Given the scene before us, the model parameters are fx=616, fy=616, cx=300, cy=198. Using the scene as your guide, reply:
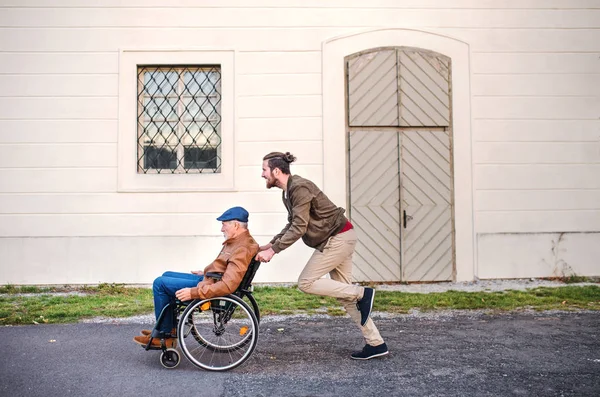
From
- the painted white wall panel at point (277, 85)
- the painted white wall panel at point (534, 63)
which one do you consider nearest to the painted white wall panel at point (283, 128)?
the painted white wall panel at point (277, 85)

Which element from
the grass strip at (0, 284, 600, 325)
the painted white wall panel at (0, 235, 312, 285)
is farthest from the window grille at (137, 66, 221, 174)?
the grass strip at (0, 284, 600, 325)

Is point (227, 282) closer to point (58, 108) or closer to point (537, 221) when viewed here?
point (58, 108)

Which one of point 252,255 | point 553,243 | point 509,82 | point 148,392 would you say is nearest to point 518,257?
point 553,243

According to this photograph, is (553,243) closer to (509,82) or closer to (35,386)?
(509,82)

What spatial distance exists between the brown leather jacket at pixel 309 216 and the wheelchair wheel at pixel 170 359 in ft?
Answer: 3.65

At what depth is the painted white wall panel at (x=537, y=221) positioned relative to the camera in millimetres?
9141

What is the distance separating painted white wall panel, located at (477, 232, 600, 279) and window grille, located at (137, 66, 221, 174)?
4246 millimetres

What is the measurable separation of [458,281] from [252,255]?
5.21 metres

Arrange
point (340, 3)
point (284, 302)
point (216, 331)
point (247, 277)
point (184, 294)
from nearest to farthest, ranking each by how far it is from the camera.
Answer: point (184, 294) < point (247, 277) < point (216, 331) < point (284, 302) < point (340, 3)

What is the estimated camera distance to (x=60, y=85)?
899 cm

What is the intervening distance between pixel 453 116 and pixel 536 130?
1275mm

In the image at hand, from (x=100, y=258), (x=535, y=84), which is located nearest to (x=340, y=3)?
(x=535, y=84)

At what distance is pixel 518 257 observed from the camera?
359 inches

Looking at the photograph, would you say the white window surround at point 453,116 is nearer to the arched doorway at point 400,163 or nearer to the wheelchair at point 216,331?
the arched doorway at point 400,163
